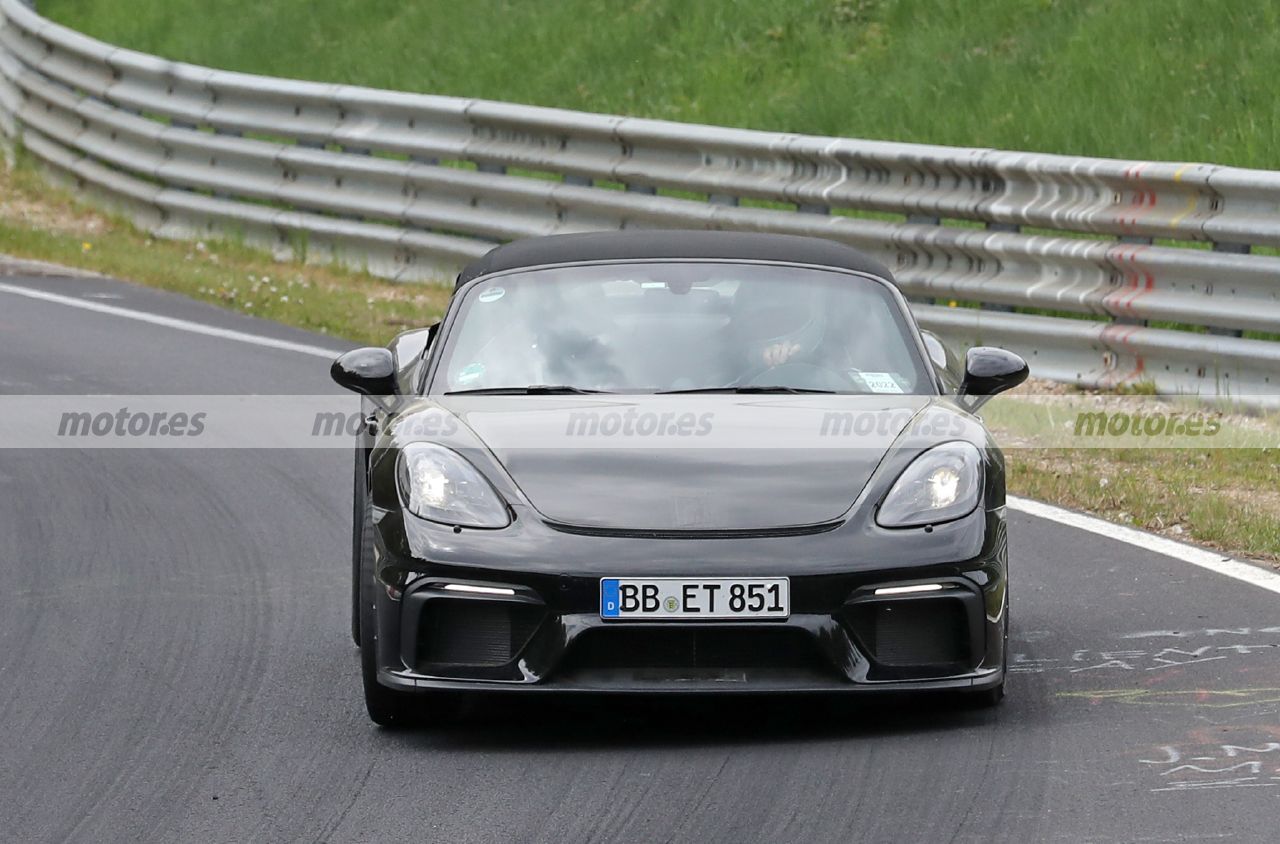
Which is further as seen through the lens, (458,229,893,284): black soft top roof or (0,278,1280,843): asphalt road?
(458,229,893,284): black soft top roof

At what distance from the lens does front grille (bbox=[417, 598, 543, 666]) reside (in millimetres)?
5953

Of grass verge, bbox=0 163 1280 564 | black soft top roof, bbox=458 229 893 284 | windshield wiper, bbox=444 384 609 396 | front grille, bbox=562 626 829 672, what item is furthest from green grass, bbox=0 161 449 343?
front grille, bbox=562 626 829 672

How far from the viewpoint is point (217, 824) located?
5.33m

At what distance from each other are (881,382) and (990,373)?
32 centimetres

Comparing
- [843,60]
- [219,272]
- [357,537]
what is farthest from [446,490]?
[843,60]

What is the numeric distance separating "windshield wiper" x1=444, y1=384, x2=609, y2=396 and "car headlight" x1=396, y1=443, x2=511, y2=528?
1.70 ft

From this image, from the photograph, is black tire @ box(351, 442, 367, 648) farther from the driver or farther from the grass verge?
the grass verge

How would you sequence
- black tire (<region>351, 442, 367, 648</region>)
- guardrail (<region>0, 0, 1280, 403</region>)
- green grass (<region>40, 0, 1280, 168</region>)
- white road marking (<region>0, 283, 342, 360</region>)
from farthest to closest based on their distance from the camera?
green grass (<region>40, 0, 1280, 168</region>)
white road marking (<region>0, 283, 342, 360</region>)
guardrail (<region>0, 0, 1280, 403</region>)
black tire (<region>351, 442, 367, 648</region>)

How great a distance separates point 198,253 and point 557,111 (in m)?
3.34

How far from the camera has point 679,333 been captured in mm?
7023

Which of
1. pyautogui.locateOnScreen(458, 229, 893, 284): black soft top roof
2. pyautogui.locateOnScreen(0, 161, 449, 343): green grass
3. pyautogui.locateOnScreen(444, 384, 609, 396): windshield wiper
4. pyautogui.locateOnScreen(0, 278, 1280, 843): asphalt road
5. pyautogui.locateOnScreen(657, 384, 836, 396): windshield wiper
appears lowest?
pyautogui.locateOnScreen(0, 161, 449, 343): green grass

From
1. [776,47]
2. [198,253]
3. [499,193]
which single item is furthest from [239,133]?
[776,47]

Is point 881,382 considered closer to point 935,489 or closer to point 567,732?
point 935,489

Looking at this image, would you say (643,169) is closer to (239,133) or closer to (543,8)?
(239,133)
